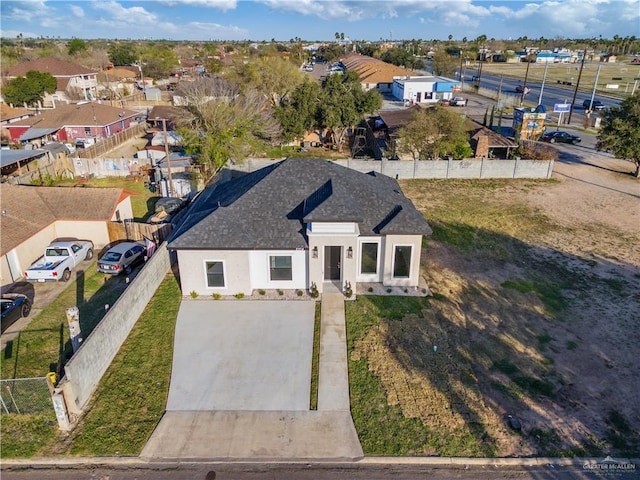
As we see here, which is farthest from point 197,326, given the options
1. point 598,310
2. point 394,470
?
point 598,310

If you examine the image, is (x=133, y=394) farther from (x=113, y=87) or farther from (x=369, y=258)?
(x=113, y=87)

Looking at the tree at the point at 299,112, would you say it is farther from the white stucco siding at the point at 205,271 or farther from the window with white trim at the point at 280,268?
the white stucco siding at the point at 205,271

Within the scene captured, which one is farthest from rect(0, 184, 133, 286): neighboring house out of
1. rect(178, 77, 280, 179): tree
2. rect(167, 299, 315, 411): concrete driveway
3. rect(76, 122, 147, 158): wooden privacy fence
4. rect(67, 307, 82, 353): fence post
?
rect(76, 122, 147, 158): wooden privacy fence

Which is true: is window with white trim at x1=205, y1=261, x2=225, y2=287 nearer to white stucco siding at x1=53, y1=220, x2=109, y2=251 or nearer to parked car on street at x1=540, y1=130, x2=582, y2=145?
white stucco siding at x1=53, y1=220, x2=109, y2=251

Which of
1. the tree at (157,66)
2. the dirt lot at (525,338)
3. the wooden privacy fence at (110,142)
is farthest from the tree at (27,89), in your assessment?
the dirt lot at (525,338)

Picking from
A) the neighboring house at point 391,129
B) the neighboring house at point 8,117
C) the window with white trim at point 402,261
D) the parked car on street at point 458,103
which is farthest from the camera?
the parked car on street at point 458,103

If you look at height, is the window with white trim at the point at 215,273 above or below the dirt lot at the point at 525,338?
above

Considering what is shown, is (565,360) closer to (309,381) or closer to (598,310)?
(598,310)
